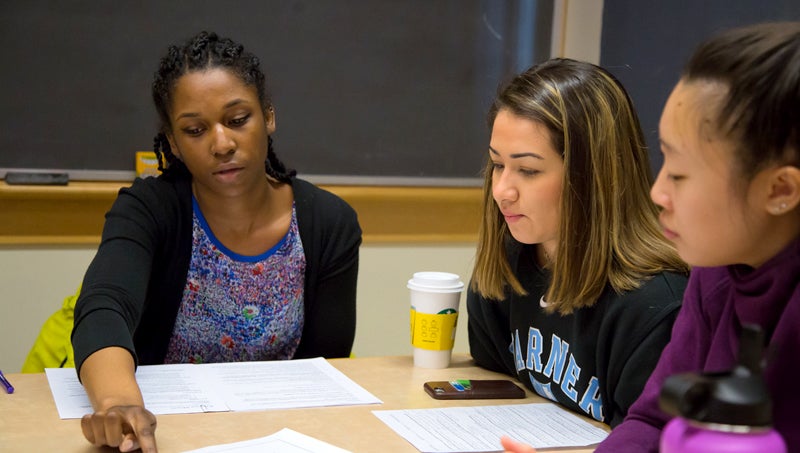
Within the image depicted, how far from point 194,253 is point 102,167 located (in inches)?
33.4

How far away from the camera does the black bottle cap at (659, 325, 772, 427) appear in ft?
1.79

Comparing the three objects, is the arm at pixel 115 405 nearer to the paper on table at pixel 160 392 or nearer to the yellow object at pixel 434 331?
the paper on table at pixel 160 392

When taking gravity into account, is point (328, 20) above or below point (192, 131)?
above

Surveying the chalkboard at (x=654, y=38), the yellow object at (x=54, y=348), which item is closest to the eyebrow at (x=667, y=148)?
the yellow object at (x=54, y=348)

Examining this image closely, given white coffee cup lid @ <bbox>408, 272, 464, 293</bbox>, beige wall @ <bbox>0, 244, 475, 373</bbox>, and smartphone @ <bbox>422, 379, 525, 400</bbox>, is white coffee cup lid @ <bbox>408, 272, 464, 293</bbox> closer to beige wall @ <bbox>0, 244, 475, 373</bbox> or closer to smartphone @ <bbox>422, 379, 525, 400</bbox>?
smartphone @ <bbox>422, 379, 525, 400</bbox>

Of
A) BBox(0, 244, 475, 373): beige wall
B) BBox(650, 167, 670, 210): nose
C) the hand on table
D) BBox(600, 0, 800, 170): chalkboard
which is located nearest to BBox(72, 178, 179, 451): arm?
the hand on table

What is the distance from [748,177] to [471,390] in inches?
30.9

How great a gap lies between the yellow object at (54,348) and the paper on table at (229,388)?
411 mm

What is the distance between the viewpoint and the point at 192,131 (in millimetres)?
1788

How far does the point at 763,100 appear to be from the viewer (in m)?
0.82

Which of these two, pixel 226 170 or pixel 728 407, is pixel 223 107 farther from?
pixel 728 407

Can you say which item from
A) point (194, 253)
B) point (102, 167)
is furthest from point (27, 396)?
point (102, 167)

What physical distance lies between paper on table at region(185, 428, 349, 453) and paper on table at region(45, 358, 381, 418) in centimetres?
15

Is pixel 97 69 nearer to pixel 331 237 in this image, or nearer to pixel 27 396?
pixel 331 237
